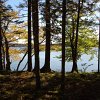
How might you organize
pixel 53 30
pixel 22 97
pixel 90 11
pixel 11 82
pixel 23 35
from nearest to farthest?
pixel 22 97
pixel 11 82
pixel 53 30
pixel 90 11
pixel 23 35

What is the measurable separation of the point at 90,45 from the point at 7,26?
43.5ft

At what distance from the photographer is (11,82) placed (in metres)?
19.9

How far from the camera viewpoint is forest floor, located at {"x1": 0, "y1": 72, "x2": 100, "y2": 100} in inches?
675

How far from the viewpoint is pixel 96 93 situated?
744 inches

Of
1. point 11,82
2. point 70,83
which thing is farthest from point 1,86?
point 70,83

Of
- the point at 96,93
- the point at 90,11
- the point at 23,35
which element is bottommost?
the point at 96,93

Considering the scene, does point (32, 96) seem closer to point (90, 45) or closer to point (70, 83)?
point (70, 83)

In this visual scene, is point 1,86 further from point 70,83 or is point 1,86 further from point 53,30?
point 53,30

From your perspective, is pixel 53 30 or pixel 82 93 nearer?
pixel 82 93

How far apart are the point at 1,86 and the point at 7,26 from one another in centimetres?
2265

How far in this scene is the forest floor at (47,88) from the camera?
17.1 m

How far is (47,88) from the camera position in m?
19.0

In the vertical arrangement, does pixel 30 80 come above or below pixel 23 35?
below

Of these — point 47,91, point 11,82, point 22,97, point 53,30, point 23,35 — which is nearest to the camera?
point 22,97
